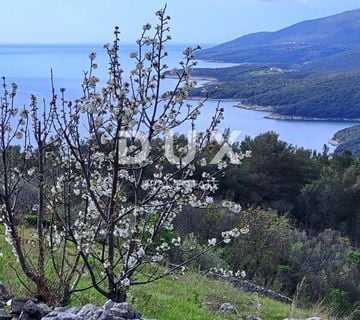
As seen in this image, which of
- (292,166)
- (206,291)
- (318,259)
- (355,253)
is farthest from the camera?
(292,166)

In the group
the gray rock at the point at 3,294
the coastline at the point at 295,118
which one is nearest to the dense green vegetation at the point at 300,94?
the coastline at the point at 295,118

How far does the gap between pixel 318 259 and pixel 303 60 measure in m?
148

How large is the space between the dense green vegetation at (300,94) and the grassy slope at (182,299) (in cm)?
6651

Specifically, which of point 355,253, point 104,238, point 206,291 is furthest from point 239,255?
point 104,238

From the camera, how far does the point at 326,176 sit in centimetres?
2695

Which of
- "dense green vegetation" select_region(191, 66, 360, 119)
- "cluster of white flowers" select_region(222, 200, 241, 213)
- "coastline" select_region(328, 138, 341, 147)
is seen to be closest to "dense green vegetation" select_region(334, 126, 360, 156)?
"coastline" select_region(328, 138, 341, 147)

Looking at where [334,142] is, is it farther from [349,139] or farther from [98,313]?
[98,313]

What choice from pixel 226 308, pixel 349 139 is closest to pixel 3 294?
pixel 226 308

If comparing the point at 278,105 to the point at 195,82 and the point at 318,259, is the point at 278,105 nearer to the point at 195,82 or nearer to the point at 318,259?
the point at 318,259

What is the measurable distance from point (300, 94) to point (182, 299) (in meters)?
81.4

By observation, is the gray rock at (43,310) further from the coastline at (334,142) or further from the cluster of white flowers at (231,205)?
the coastline at (334,142)

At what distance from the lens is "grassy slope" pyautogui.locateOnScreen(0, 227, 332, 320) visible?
5164 millimetres

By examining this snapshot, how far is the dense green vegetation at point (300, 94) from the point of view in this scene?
79.4 metres

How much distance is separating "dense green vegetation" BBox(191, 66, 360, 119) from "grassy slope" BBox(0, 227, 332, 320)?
66.5 m
